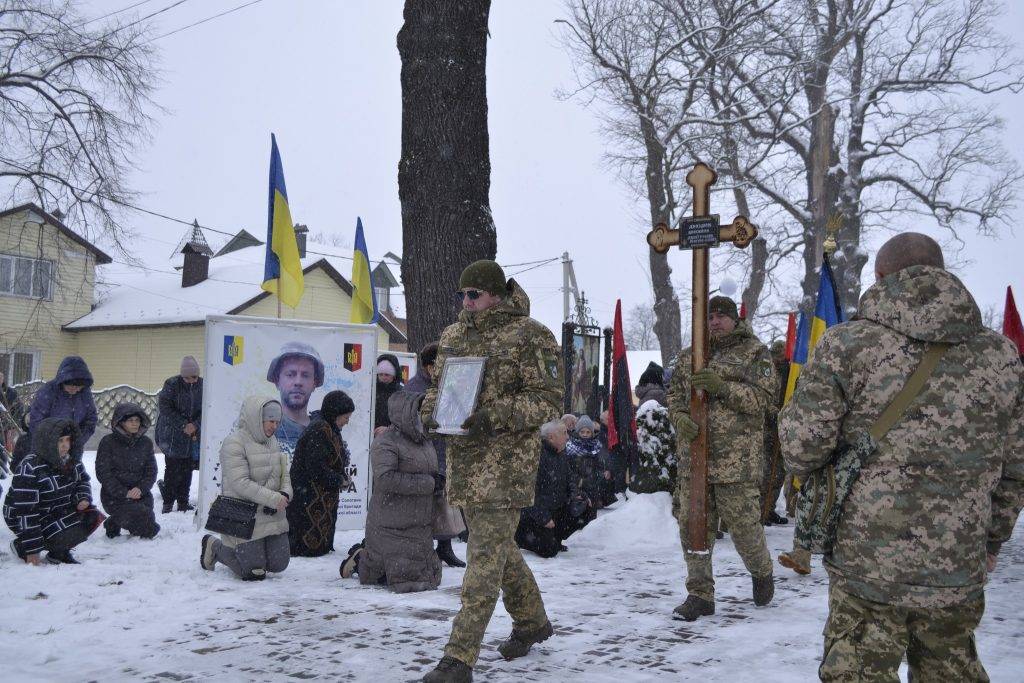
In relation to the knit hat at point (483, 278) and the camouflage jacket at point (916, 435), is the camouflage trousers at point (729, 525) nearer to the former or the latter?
the knit hat at point (483, 278)

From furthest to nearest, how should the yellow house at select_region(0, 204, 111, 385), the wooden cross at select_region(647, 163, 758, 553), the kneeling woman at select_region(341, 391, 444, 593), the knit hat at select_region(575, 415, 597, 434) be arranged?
1. the yellow house at select_region(0, 204, 111, 385)
2. the knit hat at select_region(575, 415, 597, 434)
3. the kneeling woman at select_region(341, 391, 444, 593)
4. the wooden cross at select_region(647, 163, 758, 553)

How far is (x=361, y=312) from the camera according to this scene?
40.4ft

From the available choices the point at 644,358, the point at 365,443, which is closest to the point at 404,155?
the point at 365,443

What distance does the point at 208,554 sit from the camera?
7.06 m

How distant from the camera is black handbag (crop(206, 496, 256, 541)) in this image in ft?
22.4

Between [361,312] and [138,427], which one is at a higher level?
[361,312]

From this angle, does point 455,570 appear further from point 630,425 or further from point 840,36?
point 840,36

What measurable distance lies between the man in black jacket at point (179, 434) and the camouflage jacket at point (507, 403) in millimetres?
6700

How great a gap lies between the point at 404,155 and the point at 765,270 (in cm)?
1913

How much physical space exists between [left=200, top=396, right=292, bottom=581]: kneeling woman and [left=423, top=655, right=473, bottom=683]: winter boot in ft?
9.77

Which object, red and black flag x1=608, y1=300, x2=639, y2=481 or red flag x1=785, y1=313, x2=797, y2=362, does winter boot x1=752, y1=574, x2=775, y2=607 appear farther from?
red flag x1=785, y1=313, x2=797, y2=362

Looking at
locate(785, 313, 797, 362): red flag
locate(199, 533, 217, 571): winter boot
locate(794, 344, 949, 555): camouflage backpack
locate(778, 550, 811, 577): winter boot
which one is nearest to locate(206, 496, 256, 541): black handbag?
locate(199, 533, 217, 571): winter boot

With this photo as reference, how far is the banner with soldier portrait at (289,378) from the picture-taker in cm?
857

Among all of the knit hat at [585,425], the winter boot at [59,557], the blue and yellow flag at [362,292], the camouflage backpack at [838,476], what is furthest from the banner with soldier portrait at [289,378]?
the camouflage backpack at [838,476]
